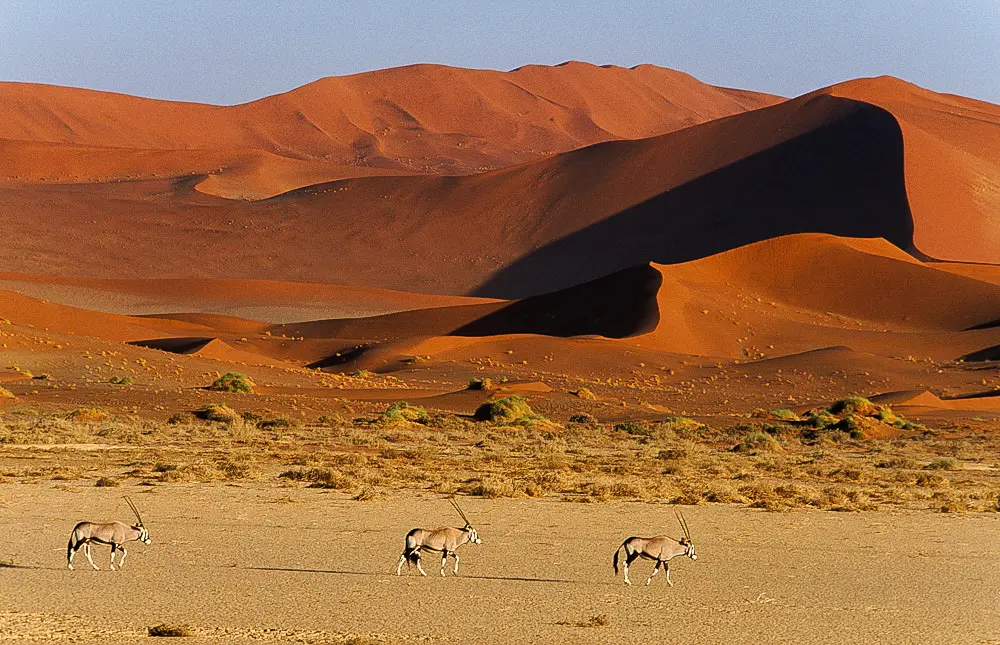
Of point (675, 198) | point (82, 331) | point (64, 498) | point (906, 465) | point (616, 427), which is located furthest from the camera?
point (675, 198)

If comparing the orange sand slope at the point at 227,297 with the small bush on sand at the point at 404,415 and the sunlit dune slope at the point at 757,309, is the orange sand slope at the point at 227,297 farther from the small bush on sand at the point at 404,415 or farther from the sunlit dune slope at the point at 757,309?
the small bush on sand at the point at 404,415

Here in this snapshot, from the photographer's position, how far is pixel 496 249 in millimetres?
99562

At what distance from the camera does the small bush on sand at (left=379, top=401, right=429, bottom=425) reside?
→ 28172mm

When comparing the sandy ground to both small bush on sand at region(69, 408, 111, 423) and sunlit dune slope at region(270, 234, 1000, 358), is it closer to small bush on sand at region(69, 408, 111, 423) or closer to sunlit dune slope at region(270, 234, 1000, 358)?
small bush on sand at region(69, 408, 111, 423)

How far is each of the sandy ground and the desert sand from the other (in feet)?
0.18

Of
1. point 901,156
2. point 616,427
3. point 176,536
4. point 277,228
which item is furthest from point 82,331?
point 901,156

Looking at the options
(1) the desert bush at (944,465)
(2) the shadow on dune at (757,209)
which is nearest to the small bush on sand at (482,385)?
(1) the desert bush at (944,465)

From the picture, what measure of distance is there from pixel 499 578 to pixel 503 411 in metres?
19.7

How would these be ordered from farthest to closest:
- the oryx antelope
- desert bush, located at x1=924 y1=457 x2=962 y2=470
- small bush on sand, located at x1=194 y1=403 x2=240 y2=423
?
small bush on sand, located at x1=194 y1=403 x2=240 y2=423, desert bush, located at x1=924 y1=457 x2=962 y2=470, the oryx antelope

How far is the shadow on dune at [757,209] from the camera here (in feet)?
304

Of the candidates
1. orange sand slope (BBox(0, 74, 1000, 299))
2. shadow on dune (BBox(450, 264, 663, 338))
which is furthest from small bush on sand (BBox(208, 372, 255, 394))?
orange sand slope (BBox(0, 74, 1000, 299))

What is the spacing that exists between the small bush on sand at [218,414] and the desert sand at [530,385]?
4.2 inches

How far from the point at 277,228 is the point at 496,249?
1823cm

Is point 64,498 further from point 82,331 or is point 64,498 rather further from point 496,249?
point 496,249
